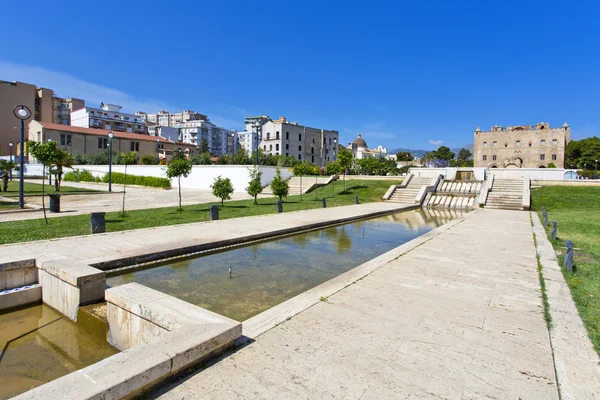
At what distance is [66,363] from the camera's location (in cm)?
355

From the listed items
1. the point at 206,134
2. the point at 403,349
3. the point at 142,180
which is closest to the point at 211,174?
the point at 142,180

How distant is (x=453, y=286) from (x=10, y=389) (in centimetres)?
565

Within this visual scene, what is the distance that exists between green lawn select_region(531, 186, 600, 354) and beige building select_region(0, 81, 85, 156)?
247ft

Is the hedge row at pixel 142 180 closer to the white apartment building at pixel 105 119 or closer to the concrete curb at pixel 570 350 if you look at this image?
the concrete curb at pixel 570 350

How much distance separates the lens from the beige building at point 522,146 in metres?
65.6

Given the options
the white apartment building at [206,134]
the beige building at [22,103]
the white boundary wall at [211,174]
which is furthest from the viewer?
the white apartment building at [206,134]

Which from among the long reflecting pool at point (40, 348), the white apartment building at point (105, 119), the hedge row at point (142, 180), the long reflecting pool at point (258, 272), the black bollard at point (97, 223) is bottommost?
the long reflecting pool at point (40, 348)

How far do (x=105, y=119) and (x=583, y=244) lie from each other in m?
87.5

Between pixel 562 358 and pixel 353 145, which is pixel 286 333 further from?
pixel 353 145

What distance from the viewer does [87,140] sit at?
5441 centimetres

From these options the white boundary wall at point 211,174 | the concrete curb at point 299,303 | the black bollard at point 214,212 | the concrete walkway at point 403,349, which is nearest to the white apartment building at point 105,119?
the white boundary wall at point 211,174

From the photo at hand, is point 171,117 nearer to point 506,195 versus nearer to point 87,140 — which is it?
point 87,140

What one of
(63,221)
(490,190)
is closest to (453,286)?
(63,221)

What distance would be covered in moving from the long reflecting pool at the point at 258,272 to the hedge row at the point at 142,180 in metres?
25.2
